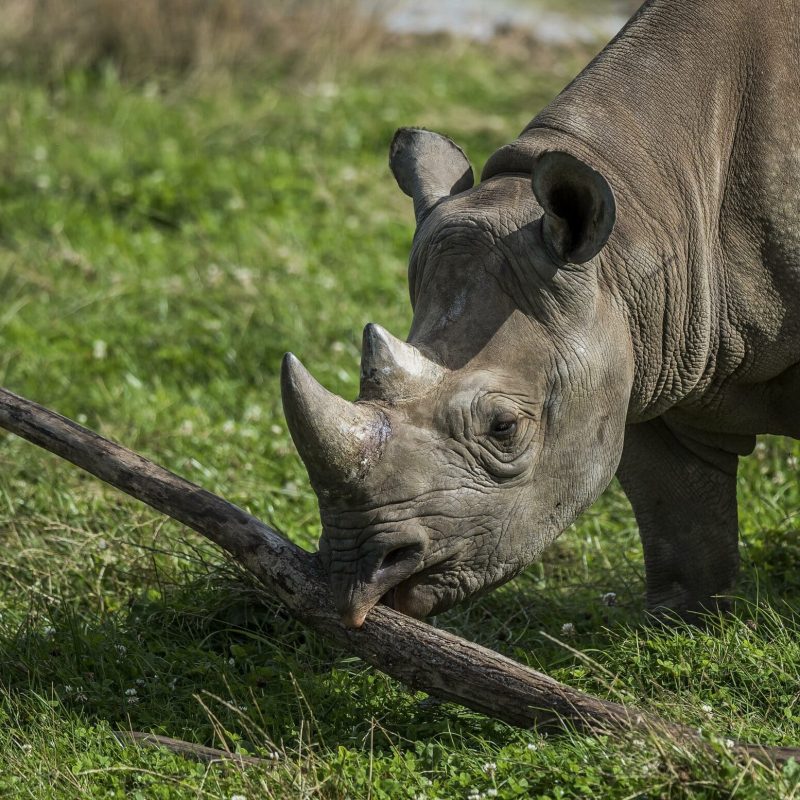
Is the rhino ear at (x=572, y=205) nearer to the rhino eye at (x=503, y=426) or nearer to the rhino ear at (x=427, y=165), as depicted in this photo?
the rhino eye at (x=503, y=426)

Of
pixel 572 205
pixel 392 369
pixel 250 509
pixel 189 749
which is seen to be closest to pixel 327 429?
pixel 392 369

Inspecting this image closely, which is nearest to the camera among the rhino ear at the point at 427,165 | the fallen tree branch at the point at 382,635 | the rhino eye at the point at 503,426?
the fallen tree branch at the point at 382,635

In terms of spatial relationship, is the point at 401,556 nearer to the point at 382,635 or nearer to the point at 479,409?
the point at 382,635

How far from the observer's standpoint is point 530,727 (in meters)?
4.12

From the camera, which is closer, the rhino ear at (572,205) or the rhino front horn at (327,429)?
the rhino front horn at (327,429)

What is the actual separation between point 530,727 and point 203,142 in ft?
25.0

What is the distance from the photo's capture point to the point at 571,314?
4.27 m

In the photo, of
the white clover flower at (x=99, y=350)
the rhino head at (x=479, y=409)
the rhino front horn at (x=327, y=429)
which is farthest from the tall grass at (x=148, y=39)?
the rhino front horn at (x=327, y=429)

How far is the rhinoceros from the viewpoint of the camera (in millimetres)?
4062

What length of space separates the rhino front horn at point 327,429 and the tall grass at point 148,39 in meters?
8.92

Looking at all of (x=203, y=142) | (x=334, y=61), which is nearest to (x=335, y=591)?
(x=203, y=142)

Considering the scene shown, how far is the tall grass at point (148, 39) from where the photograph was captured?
1230 cm

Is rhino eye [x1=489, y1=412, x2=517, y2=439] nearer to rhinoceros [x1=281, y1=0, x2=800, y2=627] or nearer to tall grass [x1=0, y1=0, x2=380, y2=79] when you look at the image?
rhinoceros [x1=281, y1=0, x2=800, y2=627]

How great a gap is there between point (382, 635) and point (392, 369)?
769 millimetres
